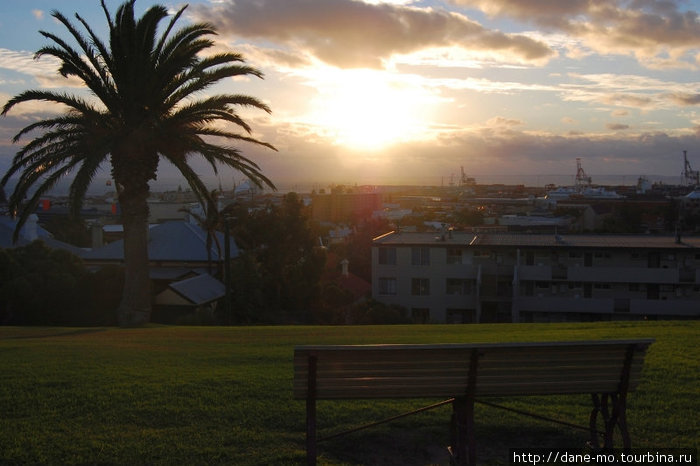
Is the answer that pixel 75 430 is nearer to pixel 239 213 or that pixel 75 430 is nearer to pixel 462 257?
pixel 462 257

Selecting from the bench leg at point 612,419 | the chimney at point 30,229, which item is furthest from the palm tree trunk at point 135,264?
the chimney at point 30,229

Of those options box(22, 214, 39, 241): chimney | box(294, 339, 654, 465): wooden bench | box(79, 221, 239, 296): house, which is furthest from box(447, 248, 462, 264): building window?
box(294, 339, 654, 465): wooden bench

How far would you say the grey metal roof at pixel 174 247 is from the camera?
3509 cm

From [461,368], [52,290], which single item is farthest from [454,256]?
[461,368]

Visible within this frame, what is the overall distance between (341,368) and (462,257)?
96.2 feet

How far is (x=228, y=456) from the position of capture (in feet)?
16.8

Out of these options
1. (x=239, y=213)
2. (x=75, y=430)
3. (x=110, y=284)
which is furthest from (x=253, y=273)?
(x=75, y=430)

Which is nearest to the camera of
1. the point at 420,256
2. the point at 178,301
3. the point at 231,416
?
the point at 231,416

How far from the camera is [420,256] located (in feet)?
111

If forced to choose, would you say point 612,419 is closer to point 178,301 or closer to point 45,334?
point 45,334

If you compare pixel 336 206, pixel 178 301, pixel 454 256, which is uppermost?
pixel 336 206

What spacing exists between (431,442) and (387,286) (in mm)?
28791

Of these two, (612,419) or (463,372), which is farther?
(612,419)

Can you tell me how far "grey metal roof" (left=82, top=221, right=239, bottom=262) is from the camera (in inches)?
1382
